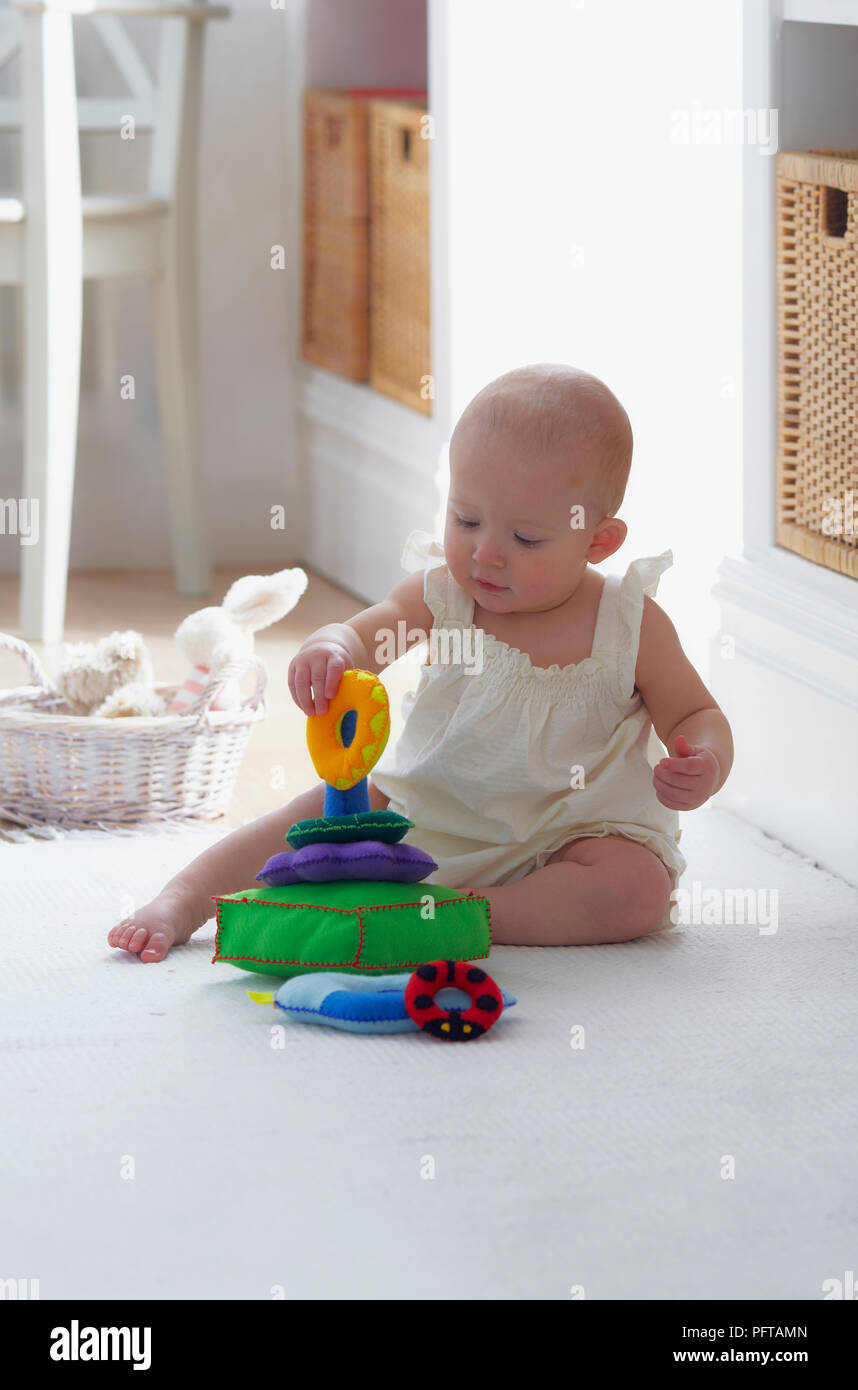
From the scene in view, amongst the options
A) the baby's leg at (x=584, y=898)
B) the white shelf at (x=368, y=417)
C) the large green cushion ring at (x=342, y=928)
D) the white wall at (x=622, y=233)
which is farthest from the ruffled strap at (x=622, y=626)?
the white shelf at (x=368, y=417)

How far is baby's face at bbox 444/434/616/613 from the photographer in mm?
1075

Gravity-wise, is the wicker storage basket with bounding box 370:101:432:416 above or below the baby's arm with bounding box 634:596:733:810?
above

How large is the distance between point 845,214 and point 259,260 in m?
1.43

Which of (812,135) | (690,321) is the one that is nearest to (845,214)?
(812,135)

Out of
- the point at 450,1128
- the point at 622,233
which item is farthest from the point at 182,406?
the point at 450,1128

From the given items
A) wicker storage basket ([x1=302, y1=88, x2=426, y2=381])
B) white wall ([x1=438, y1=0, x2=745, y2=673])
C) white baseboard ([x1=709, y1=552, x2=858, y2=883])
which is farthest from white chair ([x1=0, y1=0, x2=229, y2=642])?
white baseboard ([x1=709, y1=552, x2=858, y2=883])

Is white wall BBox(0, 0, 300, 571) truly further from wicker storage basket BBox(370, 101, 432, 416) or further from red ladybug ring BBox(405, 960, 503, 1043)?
red ladybug ring BBox(405, 960, 503, 1043)

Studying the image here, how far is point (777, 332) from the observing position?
1337mm

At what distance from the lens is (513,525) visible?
3.58ft

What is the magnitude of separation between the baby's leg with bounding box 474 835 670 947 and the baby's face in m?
0.17

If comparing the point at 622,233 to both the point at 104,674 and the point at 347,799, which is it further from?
the point at 347,799

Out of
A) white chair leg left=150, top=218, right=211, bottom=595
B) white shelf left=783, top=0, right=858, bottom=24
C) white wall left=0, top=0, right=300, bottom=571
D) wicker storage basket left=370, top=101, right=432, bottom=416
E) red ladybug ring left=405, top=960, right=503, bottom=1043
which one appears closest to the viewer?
red ladybug ring left=405, top=960, right=503, bottom=1043
